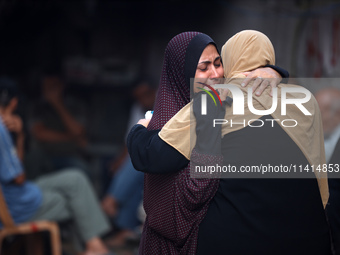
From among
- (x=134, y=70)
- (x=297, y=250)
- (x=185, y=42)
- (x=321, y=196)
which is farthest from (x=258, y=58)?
(x=134, y=70)

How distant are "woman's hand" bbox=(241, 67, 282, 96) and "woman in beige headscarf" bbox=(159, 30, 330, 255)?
0.09 ft

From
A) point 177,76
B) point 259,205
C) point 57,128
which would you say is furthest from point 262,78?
point 57,128

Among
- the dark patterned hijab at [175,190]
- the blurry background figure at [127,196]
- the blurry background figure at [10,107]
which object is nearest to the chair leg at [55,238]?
the blurry background figure at [10,107]

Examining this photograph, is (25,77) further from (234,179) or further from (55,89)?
(234,179)

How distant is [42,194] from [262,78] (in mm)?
2492

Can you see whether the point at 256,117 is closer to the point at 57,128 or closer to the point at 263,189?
the point at 263,189

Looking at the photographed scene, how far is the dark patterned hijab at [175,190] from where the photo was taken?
186cm

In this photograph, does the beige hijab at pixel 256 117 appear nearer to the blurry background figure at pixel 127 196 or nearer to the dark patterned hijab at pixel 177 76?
the dark patterned hijab at pixel 177 76

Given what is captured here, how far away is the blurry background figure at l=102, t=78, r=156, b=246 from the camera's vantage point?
476 centimetres

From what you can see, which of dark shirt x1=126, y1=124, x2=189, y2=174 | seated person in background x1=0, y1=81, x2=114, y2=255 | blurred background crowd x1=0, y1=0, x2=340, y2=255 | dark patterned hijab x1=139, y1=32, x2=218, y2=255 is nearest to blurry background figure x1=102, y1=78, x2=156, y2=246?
blurred background crowd x1=0, y1=0, x2=340, y2=255

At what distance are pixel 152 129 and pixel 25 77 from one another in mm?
3762

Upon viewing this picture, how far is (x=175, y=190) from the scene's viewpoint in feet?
6.21

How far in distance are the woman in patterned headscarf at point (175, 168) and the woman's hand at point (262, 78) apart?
14 centimetres

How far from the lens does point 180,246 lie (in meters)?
1.93
